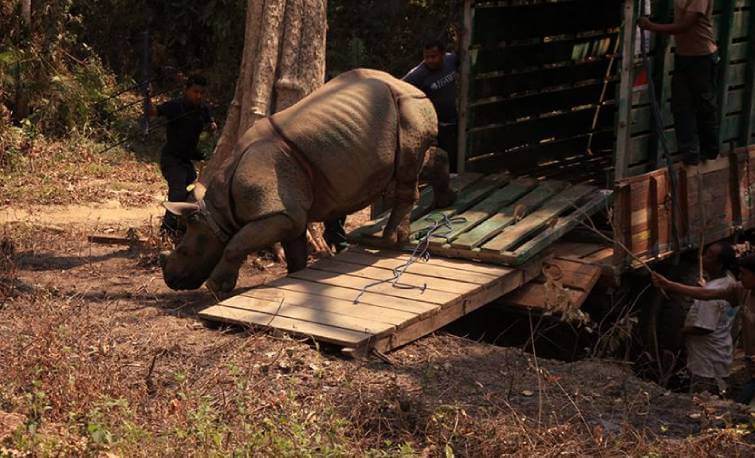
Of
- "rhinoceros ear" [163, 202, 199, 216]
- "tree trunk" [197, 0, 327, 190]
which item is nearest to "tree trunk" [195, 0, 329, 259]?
"tree trunk" [197, 0, 327, 190]

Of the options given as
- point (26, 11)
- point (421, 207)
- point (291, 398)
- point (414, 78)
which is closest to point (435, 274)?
point (421, 207)

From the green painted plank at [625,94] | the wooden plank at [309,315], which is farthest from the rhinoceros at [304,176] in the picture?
the green painted plank at [625,94]

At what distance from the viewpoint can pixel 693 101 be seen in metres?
9.31

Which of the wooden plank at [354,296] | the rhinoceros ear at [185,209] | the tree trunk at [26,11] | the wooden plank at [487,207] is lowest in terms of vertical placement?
the wooden plank at [354,296]

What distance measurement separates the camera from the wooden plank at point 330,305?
774 centimetres

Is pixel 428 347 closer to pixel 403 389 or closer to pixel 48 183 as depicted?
pixel 403 389

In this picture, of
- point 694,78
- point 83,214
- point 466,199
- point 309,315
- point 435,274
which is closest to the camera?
point 309,315

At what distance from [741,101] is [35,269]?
20.1 feet

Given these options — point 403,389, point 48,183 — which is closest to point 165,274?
point 403,389

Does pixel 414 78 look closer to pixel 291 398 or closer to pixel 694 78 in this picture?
pixel 694 78

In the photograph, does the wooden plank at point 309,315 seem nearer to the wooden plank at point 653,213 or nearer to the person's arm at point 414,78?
the wooden plank at point 653,213

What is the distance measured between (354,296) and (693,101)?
3196mm

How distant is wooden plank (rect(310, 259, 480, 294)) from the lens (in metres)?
8.27

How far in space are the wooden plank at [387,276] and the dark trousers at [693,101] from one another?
2293 millimetres
